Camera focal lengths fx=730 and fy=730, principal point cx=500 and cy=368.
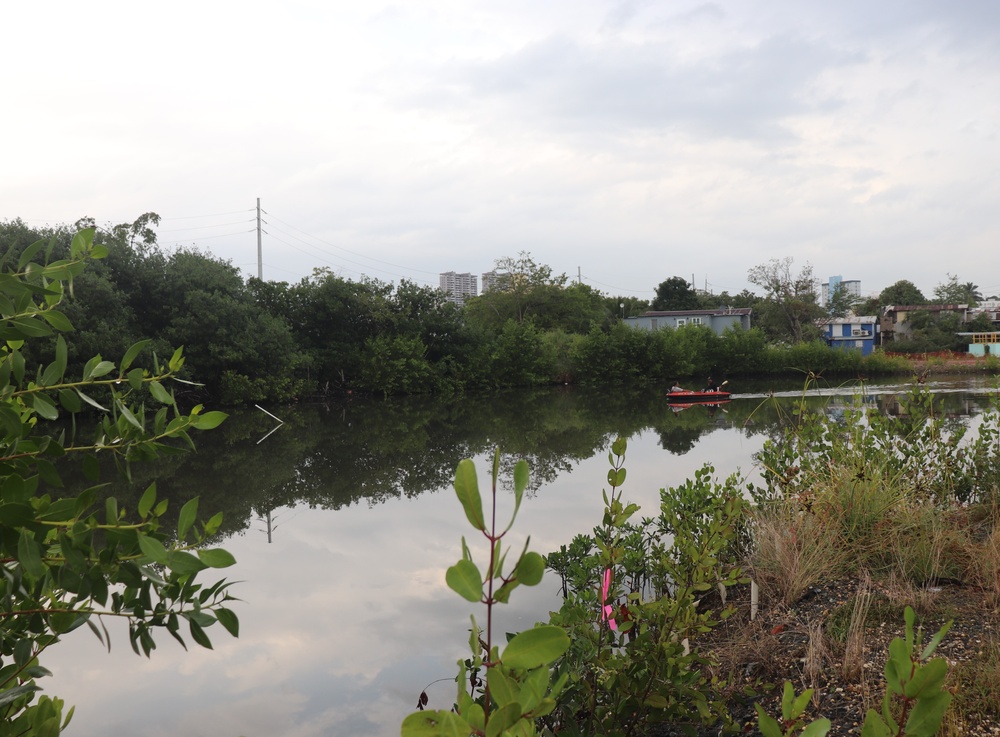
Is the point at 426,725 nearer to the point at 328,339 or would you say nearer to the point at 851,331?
the point at 328,339

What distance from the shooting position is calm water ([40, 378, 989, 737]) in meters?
4.51

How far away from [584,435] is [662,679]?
12958 millimetres

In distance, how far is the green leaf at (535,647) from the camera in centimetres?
60

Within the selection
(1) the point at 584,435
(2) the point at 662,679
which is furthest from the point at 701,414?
(2) the point at 662,679

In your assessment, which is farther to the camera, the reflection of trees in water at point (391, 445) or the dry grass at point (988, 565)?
the reflection of trees in water at point (391, 445)

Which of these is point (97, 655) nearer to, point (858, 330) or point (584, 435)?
point (584, 435)

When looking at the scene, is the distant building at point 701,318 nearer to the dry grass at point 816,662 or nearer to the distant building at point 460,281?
the dry grass at point 816,662

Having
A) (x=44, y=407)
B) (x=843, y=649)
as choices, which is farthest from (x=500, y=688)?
(x=843, y=649)

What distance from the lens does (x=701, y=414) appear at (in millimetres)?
18766

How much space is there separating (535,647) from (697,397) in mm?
22653

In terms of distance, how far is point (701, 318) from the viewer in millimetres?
48281

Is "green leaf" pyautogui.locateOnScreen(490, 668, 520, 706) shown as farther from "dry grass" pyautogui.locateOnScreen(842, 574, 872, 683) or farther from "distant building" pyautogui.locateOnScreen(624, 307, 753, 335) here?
"distant building" pyautogui.locateOnScreen(624, 307, 753, 335)

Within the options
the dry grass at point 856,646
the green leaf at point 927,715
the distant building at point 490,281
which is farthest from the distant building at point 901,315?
the green leaf at point 927,715

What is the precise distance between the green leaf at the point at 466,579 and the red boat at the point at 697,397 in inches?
874
